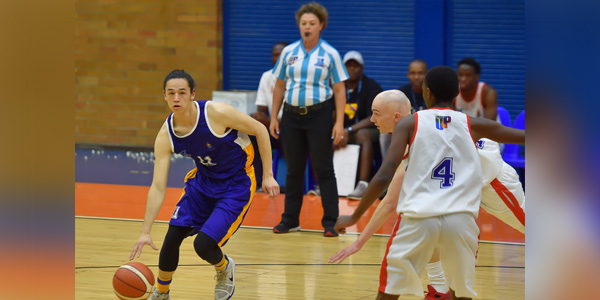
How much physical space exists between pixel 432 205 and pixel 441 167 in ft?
0.61

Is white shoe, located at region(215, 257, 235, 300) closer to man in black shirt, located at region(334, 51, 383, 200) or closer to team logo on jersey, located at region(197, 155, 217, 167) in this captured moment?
team logo on jersey, located at region(197, 155, 217, 167)

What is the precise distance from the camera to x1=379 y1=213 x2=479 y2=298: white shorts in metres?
3.54

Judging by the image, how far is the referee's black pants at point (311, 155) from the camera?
23.8ft

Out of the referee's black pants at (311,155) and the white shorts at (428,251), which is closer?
the white shorts at (428,251)

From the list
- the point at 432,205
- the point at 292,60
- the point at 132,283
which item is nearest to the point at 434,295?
the point at 432,205

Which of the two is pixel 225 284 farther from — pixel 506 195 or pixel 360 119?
pixel 360 119

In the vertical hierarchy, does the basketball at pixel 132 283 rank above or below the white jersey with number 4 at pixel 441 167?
below

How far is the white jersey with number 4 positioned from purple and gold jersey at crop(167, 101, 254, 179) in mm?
1656

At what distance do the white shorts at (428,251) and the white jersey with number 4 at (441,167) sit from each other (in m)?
0.06

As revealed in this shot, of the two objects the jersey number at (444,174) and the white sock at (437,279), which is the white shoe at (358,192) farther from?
the jersey number at (444,174)

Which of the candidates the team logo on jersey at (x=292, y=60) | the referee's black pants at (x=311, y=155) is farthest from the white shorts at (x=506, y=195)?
the team logo on jersey at (x=292, y=60)
